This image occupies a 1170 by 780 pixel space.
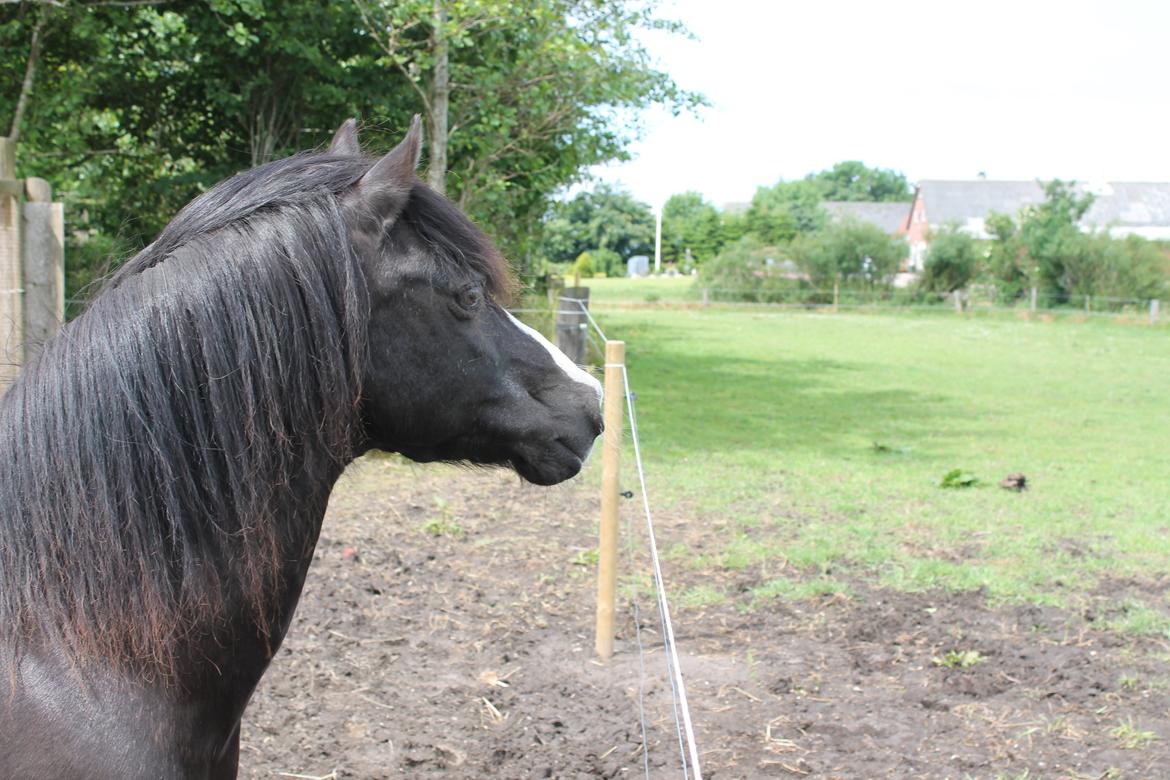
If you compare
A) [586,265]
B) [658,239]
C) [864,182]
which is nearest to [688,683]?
[586,265]

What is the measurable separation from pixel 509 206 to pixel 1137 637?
6876mm

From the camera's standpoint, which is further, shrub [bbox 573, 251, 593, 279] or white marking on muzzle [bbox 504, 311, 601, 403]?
shrub [bbox 573, 251, 593, 279]

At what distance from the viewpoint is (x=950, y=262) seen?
1339 inches

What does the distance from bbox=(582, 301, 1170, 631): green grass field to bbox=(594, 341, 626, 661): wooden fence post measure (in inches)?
36.9

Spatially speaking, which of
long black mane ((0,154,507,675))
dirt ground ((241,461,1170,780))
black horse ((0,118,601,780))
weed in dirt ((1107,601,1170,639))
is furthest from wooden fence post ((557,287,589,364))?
long black mane ((0,154,507,675))

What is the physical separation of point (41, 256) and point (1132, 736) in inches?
194

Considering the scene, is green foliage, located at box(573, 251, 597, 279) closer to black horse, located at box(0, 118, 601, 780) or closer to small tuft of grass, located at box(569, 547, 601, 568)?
small tuft of grass, located at box(569, 547, 601, 568)

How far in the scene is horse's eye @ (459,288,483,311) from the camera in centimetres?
187

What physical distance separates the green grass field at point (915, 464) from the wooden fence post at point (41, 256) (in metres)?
3.52

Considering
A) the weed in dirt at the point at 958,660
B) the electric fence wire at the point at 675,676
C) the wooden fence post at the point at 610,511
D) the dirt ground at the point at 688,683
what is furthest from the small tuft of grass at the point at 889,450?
the wooden fence post at the point at 610,511

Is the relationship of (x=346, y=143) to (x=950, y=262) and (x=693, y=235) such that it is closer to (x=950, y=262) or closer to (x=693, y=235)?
(x=950, y=262)

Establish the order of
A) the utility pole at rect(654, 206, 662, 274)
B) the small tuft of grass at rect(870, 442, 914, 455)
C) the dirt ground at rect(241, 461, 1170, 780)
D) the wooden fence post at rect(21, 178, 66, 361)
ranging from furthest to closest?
the utility pole at rect(654, 206, 662, 274)
the small tuft of grass at rect(870, 442, 914, 455)
the wooden fence post at rect(21, 178, 66, 361)
the dirt ground at rect(241, 461, 1170, 780)

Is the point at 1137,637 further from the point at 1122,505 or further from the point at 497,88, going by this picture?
the point at 497,88

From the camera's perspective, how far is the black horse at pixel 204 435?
1.50 m
